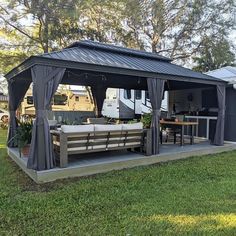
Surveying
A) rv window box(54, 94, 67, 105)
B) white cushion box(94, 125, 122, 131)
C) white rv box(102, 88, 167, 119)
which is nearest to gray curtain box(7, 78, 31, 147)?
white cushion box(94, 125, 122, 131)

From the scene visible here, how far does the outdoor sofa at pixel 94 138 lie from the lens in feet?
19.1

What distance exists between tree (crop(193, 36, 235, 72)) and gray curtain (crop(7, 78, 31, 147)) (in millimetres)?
14100

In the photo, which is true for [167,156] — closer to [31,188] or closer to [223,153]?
[223,153]

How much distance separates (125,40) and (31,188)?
15077mm

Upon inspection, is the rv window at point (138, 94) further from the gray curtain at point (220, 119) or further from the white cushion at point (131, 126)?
the white cushion at point (131, 126)

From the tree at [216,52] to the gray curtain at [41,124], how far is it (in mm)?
15342

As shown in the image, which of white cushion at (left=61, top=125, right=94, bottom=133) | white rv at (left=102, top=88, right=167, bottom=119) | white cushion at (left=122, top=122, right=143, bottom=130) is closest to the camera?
white cushion at (left=61, top=125, right=94, bottom=133)

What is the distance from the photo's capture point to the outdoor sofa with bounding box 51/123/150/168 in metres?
5.83

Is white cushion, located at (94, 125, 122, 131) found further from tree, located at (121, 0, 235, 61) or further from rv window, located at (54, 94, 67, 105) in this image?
rv window, located at (54, 94, 67, 105)

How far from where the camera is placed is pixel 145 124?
27.7ft

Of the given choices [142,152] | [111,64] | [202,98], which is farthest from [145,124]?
[202,98]

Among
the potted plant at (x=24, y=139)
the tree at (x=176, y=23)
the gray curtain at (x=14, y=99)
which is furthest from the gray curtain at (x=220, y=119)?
the tree at (x=176, y=23)

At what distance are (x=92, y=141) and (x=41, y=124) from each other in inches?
51.7

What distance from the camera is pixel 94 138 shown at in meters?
6.36
